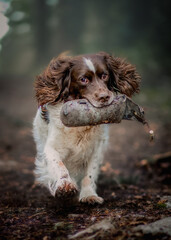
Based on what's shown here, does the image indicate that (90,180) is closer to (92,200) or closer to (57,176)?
(92,200)

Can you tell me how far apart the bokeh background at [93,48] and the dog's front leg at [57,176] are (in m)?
2.56

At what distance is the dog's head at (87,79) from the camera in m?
3.04

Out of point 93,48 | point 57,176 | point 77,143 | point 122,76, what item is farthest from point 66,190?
point 93,48

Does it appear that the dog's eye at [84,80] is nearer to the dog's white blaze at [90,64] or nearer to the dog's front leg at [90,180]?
the dog's white blaze at [90,64]

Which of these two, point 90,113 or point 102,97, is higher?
point 102,97

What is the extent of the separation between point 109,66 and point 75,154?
1061 millimetres

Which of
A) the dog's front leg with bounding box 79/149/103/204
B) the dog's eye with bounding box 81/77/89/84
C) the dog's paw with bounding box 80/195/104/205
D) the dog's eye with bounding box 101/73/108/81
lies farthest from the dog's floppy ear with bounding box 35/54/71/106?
the dog's paw with bounding box 80/195/104/205

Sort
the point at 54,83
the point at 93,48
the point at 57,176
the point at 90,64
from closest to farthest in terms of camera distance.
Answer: the point at 57,176, the point at 90,64, the point at 54,83, the point at 93,48

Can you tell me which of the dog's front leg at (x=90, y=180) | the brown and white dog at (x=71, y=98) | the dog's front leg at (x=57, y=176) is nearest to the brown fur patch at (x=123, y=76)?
the brown and white dog at (x=71, y=98)

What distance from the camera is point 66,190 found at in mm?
2838

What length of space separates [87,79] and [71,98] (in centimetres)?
29

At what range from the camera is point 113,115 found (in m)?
2.88

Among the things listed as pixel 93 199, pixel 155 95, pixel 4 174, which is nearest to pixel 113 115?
pixel 93 199

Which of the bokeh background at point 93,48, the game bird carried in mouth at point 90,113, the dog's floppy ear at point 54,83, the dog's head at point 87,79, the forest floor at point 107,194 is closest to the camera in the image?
the forest floor at point 107,194
